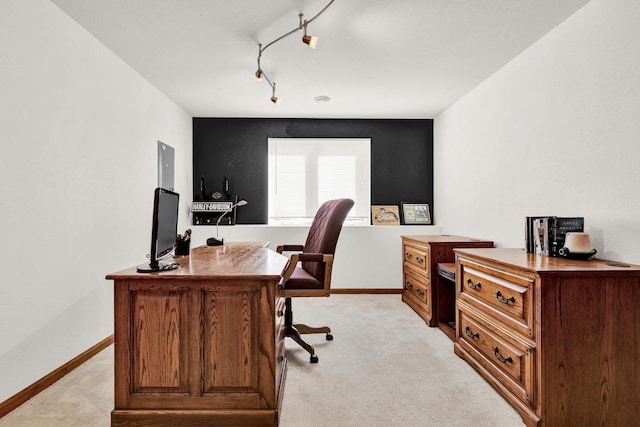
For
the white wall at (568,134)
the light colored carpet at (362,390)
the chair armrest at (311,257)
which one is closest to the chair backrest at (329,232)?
the chair armrest at (311,257)

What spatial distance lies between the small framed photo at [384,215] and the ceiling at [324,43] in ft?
5.04

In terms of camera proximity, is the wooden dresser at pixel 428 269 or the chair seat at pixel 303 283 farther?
the wooden dresser at pixel 428 269

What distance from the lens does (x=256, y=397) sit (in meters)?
1.86

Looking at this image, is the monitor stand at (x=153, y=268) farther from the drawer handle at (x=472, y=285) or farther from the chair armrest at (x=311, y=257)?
the drawer handle at (x=472, y=285)

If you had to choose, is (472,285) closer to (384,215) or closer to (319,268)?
(319,268)

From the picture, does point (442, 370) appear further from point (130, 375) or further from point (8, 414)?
point (8, 414)

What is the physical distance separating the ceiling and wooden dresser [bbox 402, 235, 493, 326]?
1609 millimetres

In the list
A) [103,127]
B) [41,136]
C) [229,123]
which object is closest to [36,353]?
[41,136]

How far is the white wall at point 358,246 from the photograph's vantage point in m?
5.02

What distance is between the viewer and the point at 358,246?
16.6ft

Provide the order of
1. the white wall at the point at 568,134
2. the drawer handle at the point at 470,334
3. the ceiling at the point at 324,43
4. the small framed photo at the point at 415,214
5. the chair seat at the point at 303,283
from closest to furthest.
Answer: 1. the white wall at the point at 568,134
2. the ceiling at the point at 324,43
3. the drawer handle at the point at 470,334
4. the chair seat at the point at 303,283
5. the small framed photo at the point at 415,214

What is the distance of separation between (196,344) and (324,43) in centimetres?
236

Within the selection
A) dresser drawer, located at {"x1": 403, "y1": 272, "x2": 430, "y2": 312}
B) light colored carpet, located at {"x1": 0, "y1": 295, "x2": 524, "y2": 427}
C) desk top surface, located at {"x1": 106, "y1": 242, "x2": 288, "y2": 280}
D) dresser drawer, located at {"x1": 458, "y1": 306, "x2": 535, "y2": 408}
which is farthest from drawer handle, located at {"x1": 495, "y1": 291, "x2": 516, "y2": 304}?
dresser drawer, located at {"x1": 403, "y1": 272, "x2": 430, "y2": 312}

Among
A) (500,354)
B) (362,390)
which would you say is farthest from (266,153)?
(500,354)
